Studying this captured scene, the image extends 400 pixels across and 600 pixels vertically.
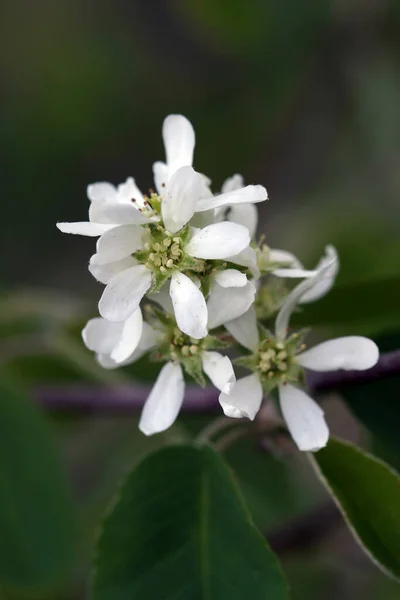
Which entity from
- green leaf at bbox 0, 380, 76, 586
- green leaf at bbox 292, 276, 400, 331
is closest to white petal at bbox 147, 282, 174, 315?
green leaf at bbox 292, 276, 400, 331

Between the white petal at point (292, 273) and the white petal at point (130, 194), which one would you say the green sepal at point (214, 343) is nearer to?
the white petal at point (292, 273)

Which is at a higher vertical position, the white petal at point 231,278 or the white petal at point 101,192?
the white petal at point 101,192

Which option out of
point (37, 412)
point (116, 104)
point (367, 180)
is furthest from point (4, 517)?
point (116, 104)

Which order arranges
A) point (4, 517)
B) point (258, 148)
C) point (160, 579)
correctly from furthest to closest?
point (258, 148) → point (4, 517) → point (160, 579)

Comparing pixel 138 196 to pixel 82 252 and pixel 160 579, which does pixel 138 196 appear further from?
pixel 82 252

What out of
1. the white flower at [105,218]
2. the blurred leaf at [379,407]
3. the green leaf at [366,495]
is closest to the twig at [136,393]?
the blurred leaf at [379,407]

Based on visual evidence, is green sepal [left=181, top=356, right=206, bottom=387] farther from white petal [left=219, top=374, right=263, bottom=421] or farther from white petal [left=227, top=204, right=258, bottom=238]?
white petal [left=227, top=204, right=258, bottom=238]

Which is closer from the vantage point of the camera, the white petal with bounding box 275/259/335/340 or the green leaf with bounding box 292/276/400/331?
the white petal with bounding box 275/259/335/340
